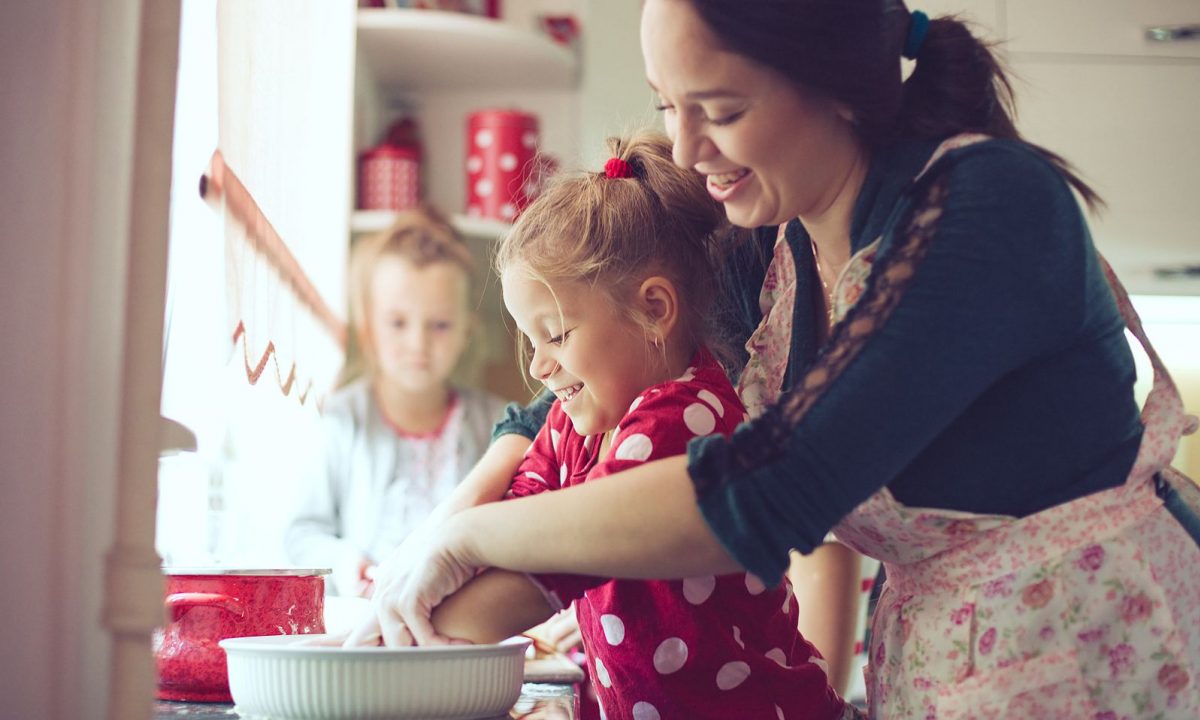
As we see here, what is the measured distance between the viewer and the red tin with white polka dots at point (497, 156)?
2756mm

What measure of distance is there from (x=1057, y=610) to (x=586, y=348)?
0.42 metres

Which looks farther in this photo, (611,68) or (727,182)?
(611,68)

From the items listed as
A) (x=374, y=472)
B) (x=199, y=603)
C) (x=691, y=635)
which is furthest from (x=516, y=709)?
(x=374, y=472)

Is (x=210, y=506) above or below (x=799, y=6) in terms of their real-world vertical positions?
below

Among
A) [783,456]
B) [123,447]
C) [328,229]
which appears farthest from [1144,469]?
[328,229]

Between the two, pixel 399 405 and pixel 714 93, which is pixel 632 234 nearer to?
pixel 714 93

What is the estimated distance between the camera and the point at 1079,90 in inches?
102

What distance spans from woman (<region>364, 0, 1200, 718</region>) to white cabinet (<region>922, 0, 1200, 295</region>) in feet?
6.06

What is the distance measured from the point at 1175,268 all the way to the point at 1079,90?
437 millimetres

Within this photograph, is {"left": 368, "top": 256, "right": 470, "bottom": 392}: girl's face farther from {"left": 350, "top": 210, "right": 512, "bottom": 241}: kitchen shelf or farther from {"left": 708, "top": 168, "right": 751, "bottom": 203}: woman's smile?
{"left": 708, "top": 168, "right": 751, "bottom": 203}: woman's smile

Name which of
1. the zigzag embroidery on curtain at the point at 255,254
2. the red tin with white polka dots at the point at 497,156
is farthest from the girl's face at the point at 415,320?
the zigzag embroidery on curtain at the point at 255,254

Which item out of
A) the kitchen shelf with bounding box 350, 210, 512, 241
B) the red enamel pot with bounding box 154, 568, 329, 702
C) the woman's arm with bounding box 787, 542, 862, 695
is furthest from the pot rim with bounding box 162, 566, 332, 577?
the kitchen shelf with bounding box 350, 210, 512, 241

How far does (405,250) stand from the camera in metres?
2.57

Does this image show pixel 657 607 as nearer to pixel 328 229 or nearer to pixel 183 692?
pixel 183 692
